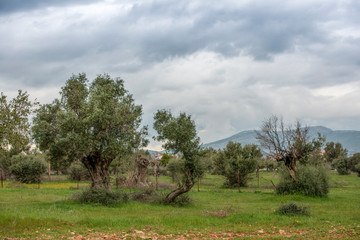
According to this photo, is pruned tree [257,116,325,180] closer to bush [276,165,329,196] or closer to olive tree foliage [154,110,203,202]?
bush [276,165,329,196]

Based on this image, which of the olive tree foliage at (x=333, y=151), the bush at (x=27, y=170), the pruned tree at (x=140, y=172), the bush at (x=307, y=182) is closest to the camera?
the bush at (x=307, y=182)

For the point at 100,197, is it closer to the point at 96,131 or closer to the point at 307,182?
the point at 96,131

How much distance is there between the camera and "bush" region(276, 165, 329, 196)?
1252 inches

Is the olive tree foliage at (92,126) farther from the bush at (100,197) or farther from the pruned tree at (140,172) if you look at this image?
the pruned tree at (140,172)

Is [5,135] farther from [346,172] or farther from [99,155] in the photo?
[346,172]

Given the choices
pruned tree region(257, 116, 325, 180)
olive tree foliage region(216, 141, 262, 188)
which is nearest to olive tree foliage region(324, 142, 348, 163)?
olive tree foliage region(216, 141, 262, 188)

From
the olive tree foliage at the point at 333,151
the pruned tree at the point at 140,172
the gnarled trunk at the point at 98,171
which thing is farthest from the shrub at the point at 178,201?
the olive tree foliage at the point at 333,151

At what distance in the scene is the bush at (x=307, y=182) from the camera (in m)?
31.8

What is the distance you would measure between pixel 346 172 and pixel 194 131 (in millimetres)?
76037

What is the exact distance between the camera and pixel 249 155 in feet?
165

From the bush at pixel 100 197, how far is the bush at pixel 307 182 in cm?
1765

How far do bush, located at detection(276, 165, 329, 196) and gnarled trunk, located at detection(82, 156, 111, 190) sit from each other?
1790cm

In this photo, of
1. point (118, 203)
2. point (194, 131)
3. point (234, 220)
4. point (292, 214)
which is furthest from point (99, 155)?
point (292, 214)

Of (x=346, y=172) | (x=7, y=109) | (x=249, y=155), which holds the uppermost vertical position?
(x=7, y=109)
